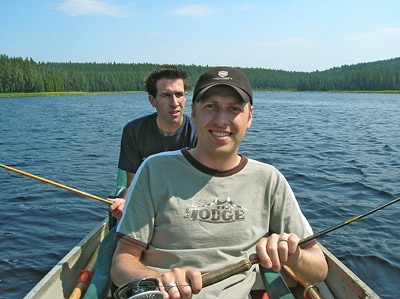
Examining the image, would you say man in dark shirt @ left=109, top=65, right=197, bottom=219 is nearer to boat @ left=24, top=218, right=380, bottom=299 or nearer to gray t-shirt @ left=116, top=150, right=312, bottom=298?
boat @ left=24, top=218, right=380, bottom=299

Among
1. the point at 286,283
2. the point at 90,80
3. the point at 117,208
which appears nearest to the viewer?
the point at 117,208

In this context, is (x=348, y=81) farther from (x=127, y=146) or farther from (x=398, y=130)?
(x=127, y=146)

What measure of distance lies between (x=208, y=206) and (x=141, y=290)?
913mm

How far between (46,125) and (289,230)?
1434 inches

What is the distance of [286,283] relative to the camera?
16.9ft

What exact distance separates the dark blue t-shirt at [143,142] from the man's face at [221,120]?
2.61m

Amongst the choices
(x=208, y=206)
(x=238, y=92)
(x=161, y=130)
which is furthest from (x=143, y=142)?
(x=238, y=92)

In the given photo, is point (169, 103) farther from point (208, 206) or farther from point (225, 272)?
point (225, 272)

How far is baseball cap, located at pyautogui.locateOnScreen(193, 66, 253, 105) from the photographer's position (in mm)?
3117

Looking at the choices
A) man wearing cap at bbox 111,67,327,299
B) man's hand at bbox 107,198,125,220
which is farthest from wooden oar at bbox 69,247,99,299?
man wearing cap at bbox 111,67,327,299

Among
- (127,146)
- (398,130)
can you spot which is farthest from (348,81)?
(127,146)

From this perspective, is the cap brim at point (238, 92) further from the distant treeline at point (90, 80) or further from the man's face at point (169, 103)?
the distant treeline at point (90, 80)

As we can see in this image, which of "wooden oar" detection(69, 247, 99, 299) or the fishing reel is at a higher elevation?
the fishing reel

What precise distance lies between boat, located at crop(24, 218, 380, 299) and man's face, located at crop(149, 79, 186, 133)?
6.37 ft
